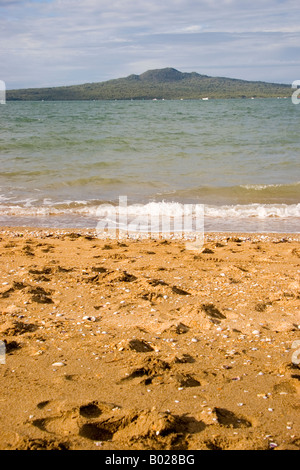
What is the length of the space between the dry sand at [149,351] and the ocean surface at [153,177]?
3.17 m

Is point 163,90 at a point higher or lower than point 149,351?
higher

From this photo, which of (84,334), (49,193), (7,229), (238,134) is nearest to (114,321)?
(84,334)

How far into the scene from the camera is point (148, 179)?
1310cm

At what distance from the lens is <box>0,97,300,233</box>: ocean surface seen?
988cm

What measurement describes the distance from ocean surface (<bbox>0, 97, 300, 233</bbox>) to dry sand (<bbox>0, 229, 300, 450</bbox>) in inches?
125

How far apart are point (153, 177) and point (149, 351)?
9.84 metres

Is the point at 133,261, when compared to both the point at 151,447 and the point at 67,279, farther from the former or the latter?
Result: the point at 151,447
